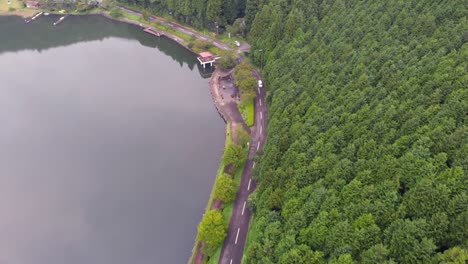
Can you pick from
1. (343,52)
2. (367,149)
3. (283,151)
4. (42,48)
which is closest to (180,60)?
(42,48)

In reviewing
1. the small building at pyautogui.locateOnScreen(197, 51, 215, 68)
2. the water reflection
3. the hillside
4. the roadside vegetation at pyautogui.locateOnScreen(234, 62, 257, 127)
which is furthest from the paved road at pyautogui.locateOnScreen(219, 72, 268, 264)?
the water reflection

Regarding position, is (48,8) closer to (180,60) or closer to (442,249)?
(180,60)

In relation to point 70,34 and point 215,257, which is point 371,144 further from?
point 70,34

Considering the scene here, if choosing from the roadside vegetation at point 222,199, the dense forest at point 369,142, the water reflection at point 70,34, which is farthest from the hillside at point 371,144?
the water reflection at point 70,34

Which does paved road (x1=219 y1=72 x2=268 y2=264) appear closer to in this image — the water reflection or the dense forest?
the dense forest

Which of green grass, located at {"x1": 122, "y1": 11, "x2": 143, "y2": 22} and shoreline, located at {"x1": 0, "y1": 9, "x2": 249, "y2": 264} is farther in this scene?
green grass, located at {"x1": 122, "y1": 11, "x2": 143, "y2": 22}

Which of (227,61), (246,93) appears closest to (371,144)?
(246,93)
